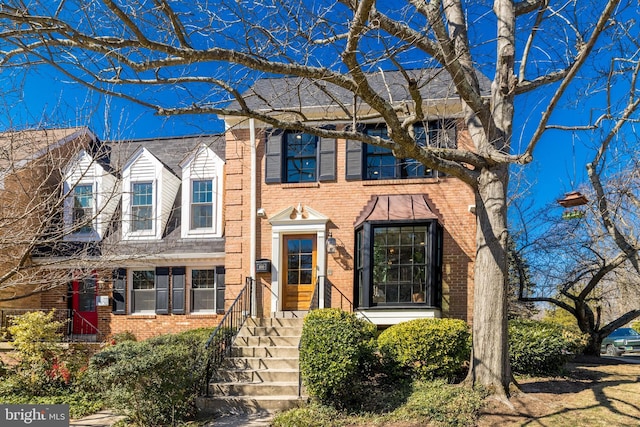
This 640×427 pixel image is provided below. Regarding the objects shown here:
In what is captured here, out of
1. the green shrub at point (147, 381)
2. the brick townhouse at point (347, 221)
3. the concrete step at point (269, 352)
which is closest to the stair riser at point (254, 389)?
the green shrub at point (147, 381)

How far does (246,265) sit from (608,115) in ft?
26.9

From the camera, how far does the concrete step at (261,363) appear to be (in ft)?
29.8

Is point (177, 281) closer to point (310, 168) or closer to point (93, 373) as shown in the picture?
point (310, 168)

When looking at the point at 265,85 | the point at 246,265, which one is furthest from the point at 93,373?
the point at 265,85

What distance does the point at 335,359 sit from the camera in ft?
24.1

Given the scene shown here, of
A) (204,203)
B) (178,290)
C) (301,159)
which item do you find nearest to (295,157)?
(301,159)

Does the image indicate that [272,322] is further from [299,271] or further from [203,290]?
[203,290]

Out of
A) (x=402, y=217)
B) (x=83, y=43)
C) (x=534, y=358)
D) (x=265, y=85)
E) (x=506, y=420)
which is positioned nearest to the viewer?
(x=83, y=43)

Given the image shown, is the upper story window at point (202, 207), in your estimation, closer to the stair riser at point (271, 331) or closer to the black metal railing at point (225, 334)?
the black metal railing at point (225, 334)

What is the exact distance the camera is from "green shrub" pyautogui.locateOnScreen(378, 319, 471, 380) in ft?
26.0

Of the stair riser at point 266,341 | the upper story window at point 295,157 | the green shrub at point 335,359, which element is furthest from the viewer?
the upper story window at point 295,157

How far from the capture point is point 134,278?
1420 cm

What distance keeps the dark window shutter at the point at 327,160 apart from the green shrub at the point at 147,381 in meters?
5.56

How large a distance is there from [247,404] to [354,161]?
6108mm
